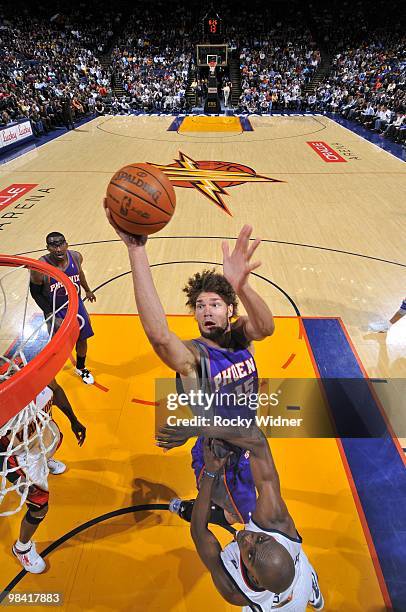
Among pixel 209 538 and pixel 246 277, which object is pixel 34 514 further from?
pixel 246 277

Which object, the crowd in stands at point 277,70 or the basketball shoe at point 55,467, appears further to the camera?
the crowd in stands at point 277,70

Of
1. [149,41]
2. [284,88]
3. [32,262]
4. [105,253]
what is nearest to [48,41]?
[149,41]

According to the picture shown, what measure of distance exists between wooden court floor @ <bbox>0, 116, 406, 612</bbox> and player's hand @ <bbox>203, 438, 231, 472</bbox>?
0.79 m

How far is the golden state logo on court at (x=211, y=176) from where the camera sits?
10.0m

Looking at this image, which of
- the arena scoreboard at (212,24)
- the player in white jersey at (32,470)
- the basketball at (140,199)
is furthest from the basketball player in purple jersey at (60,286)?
the arena scoreboard at (212,24)

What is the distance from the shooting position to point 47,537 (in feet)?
9.52

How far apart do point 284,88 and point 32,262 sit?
2316 centimetres

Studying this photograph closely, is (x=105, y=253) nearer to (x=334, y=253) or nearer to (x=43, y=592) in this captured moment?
(x=334, y=253)

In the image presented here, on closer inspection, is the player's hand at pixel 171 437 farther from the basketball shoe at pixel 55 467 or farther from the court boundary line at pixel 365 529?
the court boundary line at pixel 365 529

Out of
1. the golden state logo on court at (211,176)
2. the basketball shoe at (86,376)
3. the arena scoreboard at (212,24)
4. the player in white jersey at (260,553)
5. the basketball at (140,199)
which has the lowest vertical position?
the basketball shoe at (86,376)

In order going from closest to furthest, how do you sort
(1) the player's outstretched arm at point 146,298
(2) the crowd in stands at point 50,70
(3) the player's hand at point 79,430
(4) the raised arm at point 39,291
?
(1) the player's outstretched arm at point 146,298, (3) the player's hand at point 79,430, (4) the raised arm at point 39,291, (2) the crowd in stands at point 50,70

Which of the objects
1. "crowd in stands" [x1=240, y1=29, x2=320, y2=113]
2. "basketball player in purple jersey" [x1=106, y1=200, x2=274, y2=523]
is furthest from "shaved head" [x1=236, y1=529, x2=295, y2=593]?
"crowd in stands" [x1=240, y1=29, x2=320, y2=113]

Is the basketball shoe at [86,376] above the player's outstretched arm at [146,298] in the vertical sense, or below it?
below

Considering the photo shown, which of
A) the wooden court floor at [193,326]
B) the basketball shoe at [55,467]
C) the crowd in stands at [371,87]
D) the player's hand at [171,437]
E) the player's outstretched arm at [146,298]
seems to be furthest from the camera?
the crowd in stands at [371,87]
